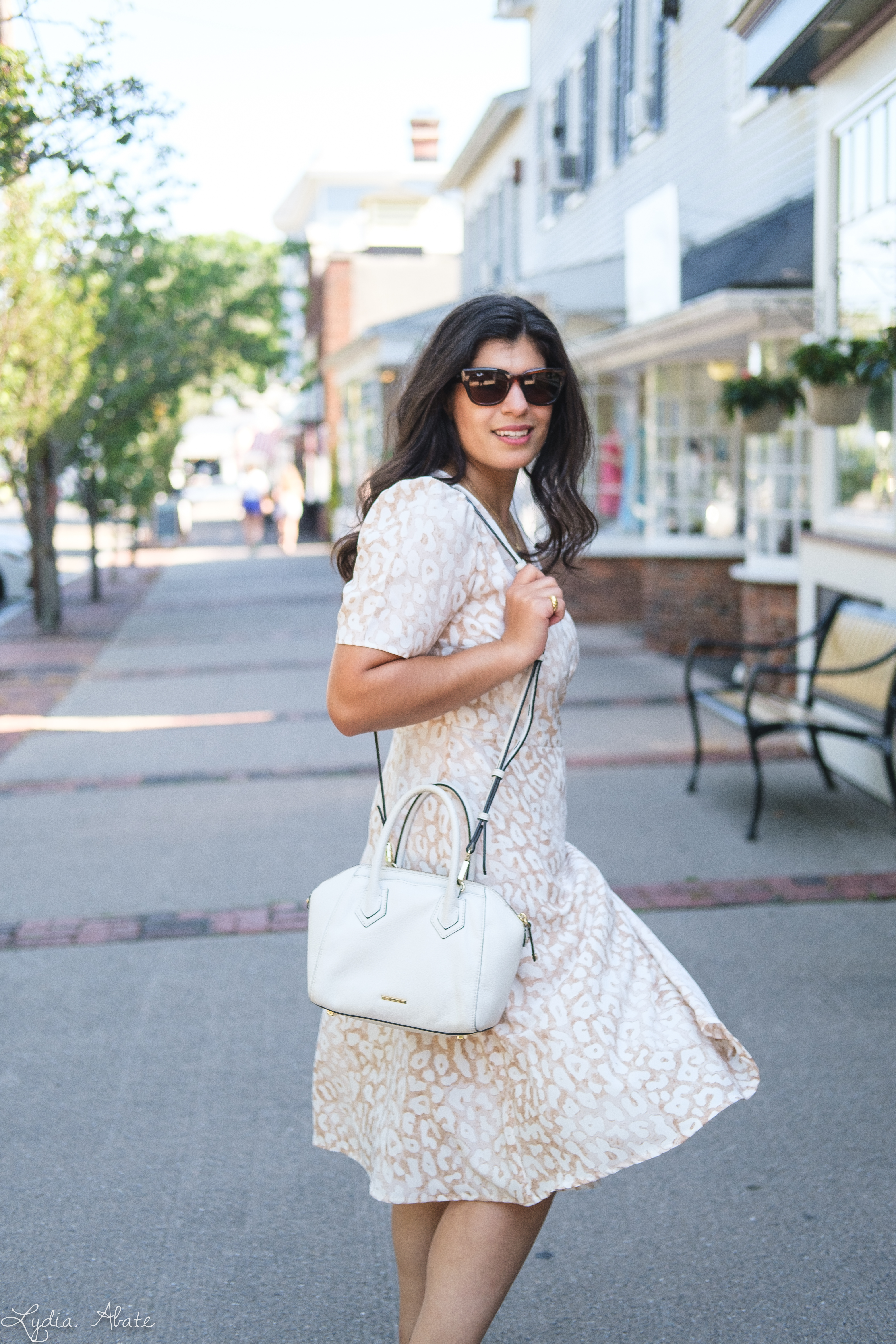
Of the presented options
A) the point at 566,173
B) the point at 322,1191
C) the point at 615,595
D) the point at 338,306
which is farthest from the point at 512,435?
the point at 338,306

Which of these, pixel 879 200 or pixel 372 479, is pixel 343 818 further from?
pixel 372 479

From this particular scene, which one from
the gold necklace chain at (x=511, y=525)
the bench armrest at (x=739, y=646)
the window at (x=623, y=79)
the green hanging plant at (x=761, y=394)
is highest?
the window at (x=623, y=79)

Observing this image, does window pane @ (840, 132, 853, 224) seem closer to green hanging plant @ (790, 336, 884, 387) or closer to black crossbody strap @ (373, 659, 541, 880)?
green hanging plant @ (790, 336, 884, 387)

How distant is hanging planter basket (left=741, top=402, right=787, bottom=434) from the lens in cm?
923

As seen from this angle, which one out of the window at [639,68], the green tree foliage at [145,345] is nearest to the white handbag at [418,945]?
the green tree foliage at [145,345]

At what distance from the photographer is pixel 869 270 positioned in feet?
23.1

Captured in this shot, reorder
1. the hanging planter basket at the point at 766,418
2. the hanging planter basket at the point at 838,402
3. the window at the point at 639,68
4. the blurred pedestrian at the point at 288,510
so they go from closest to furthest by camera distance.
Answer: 1. the hanging planter basket at the point at 838,402
2. the hanging planter basket at the point at 766,418
3. the window at the point at 639,68
4. the blurred pedestrian at the point at 288,510

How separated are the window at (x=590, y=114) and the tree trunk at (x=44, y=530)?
747 centimetres

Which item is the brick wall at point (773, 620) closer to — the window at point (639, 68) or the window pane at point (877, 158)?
the window pane at point (877, 158)

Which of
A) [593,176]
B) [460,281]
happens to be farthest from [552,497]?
[460,281]

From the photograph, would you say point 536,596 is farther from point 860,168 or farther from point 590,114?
point 590,114

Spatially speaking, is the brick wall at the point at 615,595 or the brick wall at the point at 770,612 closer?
the brick wall at the point at 770,612

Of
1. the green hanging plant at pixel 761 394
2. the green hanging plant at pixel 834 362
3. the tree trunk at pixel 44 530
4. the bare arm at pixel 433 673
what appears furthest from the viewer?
the tree trunk at pixel 44 530

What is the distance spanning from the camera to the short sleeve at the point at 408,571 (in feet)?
6.56
